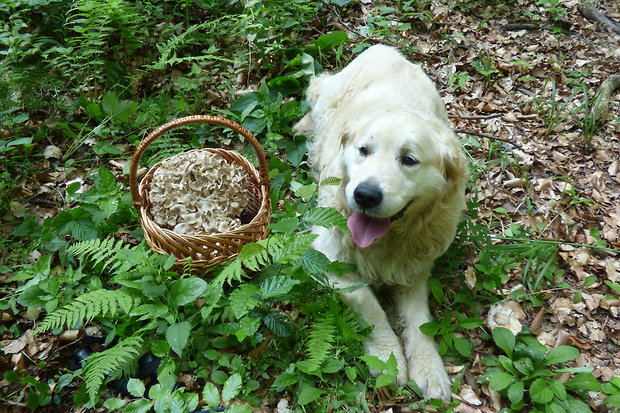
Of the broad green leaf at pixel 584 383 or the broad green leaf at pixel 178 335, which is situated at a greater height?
the broad green leaf at pixel 178 335

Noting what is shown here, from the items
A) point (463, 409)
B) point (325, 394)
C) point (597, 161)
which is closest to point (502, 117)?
point (597, 161)

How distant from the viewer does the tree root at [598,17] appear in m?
5.42

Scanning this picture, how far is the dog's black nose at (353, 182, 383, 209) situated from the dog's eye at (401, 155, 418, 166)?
307 mm

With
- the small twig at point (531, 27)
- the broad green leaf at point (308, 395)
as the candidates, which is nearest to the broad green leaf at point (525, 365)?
the broad green leaf at point (308, 395)

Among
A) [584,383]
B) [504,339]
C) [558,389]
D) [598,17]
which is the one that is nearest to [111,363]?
[504,339]

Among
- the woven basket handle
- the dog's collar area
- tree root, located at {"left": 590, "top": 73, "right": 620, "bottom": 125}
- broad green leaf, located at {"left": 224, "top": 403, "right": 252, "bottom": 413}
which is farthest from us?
tree root, located at {"left": 590, "top": 73, "right": 620, "bottom": 125}

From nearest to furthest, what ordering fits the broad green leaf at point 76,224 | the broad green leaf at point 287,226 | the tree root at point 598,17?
the broad green leaf at point 287,226 < the broad green leaf at point 76,224 < the tree root at point 598,17

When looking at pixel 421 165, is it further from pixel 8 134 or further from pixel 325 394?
pixel 8 134

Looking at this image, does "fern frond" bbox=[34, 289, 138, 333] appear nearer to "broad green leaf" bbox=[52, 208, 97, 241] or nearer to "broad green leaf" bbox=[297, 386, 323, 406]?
"broad green leaf" bbox=[52, 208, 97, 241]

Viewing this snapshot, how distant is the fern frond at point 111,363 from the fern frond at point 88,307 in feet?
0.58

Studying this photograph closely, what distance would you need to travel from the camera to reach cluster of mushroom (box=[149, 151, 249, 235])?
2.92 m

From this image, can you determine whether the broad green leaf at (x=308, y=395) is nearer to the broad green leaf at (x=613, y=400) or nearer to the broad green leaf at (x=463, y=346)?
the broad green leaf at (x=463, y=346)

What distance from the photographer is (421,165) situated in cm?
260

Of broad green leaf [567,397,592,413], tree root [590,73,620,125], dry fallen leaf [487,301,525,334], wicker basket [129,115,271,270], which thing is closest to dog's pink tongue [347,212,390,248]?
wicker basket [129,115,271,270]
